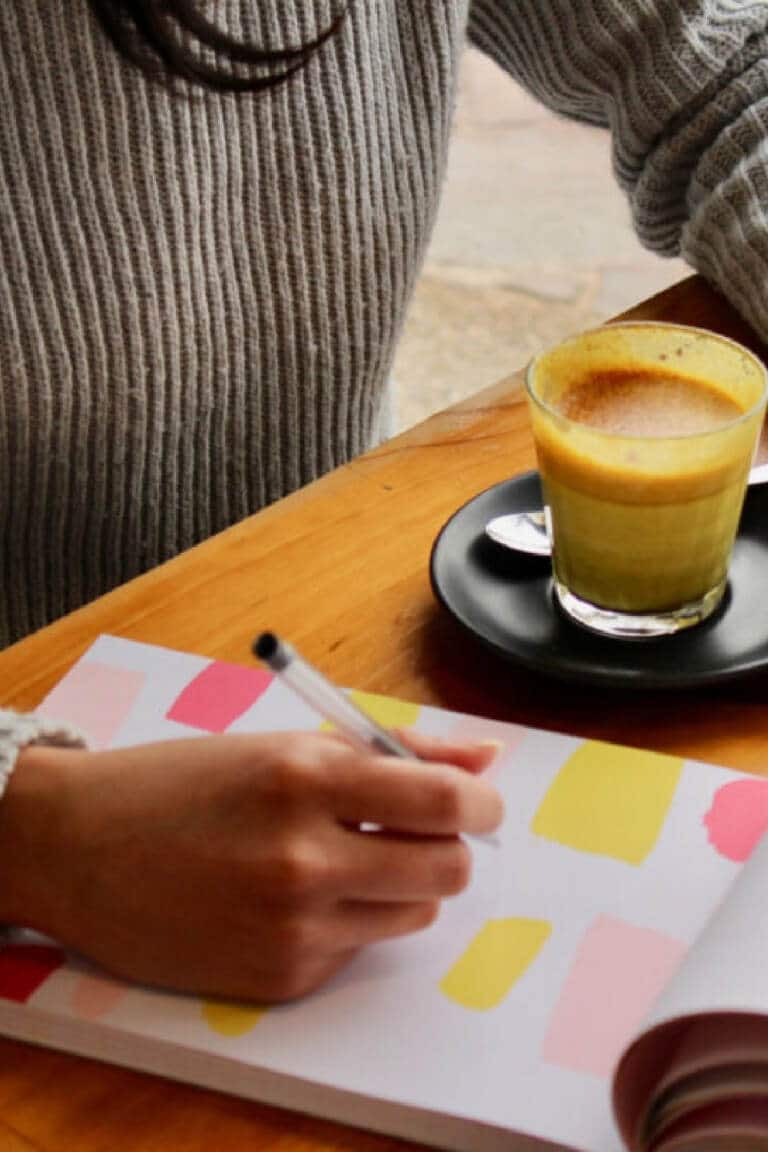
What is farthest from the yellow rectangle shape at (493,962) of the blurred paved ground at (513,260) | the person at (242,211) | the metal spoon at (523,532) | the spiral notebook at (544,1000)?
the blurred paved ground at (513,260)

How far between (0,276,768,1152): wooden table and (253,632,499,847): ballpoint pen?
121mm

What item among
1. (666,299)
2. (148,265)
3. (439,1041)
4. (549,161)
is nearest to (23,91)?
(148,265)

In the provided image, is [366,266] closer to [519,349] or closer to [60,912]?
[60,912]

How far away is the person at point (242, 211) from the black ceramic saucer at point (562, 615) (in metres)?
0.23

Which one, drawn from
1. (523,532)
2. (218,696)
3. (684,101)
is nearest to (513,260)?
(684,101)

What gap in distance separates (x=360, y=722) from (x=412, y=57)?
594 mm

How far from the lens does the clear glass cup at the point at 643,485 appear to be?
64cm

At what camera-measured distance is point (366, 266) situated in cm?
99

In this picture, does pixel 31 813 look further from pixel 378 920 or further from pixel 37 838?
pixel 378 920

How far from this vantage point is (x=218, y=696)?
0.64 metres

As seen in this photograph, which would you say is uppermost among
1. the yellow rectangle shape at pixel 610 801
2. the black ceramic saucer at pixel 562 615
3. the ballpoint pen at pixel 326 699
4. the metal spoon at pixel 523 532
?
the ballpoint pen at pixel 326 699

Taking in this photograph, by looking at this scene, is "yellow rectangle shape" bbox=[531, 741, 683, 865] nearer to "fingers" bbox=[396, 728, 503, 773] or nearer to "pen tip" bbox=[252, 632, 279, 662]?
"fingers" bbox=[396, 728, 503, 773]

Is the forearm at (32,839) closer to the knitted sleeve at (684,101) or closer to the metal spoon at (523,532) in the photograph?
the metal spoon at (523,532)

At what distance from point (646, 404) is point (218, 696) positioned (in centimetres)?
24
